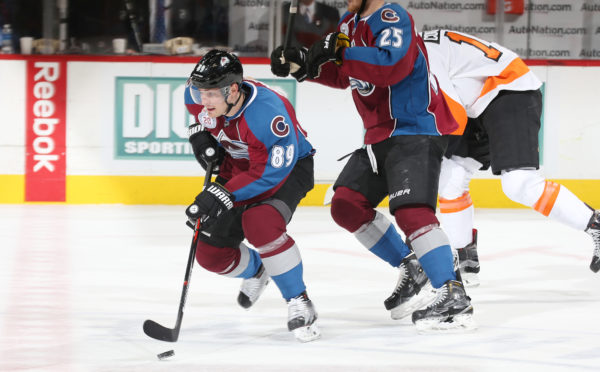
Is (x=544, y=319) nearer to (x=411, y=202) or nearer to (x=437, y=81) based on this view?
(x=411, y=202)

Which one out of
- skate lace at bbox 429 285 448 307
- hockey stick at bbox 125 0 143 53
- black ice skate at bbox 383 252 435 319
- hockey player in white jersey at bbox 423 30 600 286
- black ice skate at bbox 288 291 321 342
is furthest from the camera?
hockey stick at bbox 125 0 143 53

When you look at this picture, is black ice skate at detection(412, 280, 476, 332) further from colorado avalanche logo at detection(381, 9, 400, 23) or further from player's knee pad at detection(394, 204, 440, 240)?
colorado avalanche logo at detection(381, 9, 400, 23)

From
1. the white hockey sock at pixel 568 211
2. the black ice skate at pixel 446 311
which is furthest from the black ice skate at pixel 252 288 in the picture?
the white hockey sock at pixel 568 211

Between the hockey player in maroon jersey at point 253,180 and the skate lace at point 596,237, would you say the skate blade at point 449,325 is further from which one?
the skate lace at point 596,237

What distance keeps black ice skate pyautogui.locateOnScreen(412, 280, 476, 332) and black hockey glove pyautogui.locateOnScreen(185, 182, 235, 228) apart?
0.67 metres

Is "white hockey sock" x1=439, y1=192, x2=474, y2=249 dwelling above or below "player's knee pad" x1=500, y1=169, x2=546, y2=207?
below

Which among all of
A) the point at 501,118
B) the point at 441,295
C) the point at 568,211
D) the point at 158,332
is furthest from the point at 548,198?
the point at 158,332

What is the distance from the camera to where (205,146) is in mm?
3062

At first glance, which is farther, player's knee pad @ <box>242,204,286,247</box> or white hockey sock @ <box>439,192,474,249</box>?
white hockey sock @ <box>439,192,474,249</box>

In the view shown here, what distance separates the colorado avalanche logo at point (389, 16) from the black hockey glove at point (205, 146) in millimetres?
679

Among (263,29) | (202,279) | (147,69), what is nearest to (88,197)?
(147,69)

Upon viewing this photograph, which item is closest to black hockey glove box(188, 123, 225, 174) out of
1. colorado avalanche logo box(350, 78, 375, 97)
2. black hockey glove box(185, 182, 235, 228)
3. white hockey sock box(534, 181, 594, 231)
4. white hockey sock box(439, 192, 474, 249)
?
black hockey glove box(185, 182, 235, 228)

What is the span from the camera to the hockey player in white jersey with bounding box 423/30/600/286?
10.8ft

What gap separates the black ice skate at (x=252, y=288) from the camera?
10.5ft
